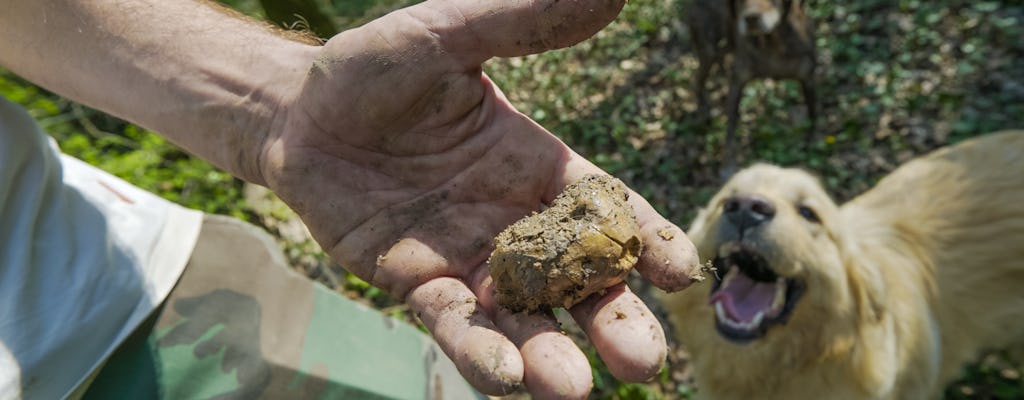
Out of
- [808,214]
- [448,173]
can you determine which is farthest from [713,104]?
[448,173]

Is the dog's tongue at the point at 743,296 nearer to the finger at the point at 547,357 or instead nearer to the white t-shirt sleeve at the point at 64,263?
the finger at the point at 547,357

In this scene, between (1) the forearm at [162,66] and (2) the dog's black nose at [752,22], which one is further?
(2) the dog's black nose at [752,22]

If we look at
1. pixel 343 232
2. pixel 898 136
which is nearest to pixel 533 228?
pixel 343 232

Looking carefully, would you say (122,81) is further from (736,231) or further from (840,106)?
(840,106)

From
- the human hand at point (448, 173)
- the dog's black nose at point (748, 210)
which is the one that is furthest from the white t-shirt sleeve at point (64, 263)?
the dog's black nose at point (748, 210)

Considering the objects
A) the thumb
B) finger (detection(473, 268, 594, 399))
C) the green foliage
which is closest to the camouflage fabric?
finger (detection(473, 268, 594, 399))

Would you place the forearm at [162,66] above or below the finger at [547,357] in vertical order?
above
